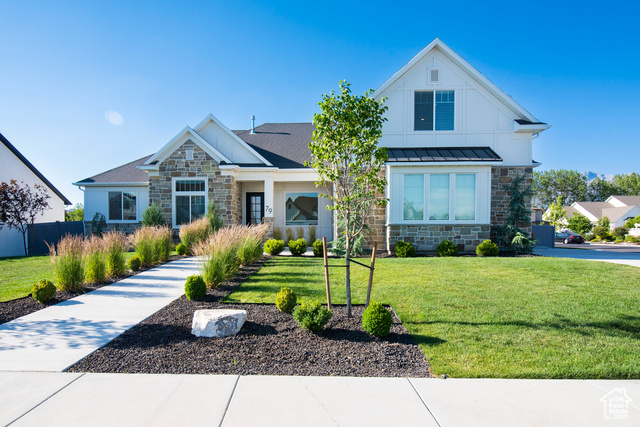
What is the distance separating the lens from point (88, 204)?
16344mm

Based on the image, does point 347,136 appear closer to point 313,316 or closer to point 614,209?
point 313,316

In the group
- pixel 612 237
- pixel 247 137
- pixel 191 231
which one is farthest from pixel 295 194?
pixel 612 237

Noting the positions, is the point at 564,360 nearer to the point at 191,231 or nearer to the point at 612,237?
the point at 191,231

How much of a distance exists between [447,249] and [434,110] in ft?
18.1

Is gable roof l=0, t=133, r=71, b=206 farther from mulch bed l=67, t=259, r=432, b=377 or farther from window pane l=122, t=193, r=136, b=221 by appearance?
mulch bed l=67, t=259, r=432, b=377

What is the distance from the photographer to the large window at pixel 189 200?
568 inches

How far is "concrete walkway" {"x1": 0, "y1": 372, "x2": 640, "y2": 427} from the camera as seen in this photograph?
2721 mm

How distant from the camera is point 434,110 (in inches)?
535

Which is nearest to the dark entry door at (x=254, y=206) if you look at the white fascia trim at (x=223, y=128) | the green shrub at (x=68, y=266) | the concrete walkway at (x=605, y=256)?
the white fascia trim at (x=223, y=128)

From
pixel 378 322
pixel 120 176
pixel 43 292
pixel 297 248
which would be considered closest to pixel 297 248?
pixel 297 248

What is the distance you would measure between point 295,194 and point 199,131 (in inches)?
198

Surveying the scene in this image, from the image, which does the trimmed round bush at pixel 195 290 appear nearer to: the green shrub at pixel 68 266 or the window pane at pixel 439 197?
the green shrub at pixel 68 266

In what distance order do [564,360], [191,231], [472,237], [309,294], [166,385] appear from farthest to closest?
[472,237]
[191,231]
[309,294]
[564,360]
[166,385]

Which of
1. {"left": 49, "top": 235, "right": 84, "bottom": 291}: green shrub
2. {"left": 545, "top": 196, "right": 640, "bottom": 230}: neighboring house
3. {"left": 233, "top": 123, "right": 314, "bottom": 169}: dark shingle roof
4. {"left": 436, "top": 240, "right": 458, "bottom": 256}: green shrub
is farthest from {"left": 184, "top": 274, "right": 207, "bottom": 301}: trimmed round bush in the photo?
{"left": 545, "top": 196, "right": 640, "bottom": 230}: neighboring house
